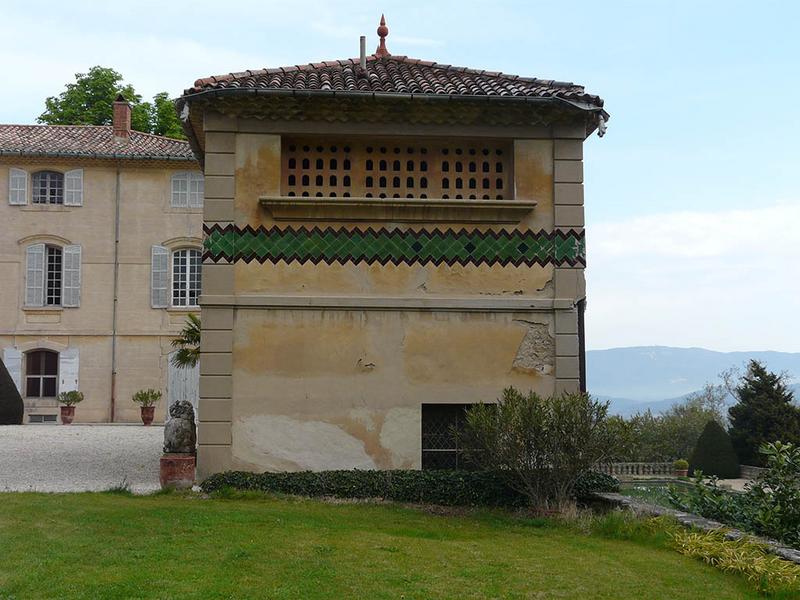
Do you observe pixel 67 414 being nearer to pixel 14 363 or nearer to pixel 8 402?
pixel 8 402

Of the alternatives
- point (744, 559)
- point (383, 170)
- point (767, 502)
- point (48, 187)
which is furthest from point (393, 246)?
point (48, 187)

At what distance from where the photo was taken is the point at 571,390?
12906 mm

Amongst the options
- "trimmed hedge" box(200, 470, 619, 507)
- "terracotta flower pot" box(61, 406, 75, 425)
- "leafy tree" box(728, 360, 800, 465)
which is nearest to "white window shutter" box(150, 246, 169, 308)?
"terracotta flower pot" box(61, 406, 75, 425)

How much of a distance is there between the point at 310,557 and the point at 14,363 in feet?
81.8

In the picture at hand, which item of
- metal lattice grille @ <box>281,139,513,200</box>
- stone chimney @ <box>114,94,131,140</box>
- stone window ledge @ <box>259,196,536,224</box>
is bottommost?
stone window ledge @ <box>259,196,536,224</box>

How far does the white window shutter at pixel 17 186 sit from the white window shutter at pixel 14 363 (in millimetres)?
5166

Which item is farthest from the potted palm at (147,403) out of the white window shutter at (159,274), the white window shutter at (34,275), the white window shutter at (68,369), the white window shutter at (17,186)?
the white window shutter at (17,186)

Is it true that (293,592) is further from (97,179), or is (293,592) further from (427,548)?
(97,179)

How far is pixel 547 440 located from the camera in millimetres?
11188

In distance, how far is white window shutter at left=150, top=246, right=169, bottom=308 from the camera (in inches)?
1198

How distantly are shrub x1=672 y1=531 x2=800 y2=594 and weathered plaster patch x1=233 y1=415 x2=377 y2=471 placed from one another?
4.92m

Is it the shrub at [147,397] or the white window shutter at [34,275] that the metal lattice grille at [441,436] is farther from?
the white window shutter at [34,275]

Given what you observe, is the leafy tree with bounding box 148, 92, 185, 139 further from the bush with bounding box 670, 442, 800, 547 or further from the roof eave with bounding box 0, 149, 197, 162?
the bush with bounding box 670, 442, 800, 547

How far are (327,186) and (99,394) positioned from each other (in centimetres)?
1968
